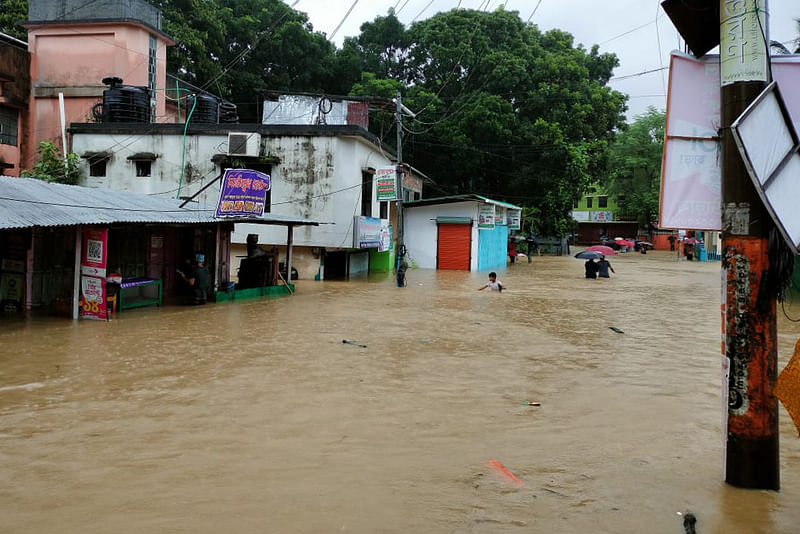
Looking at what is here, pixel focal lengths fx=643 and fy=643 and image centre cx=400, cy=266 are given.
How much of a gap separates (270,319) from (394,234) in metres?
21.2

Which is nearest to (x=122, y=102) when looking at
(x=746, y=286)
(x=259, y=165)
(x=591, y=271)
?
(x=259, y=165)

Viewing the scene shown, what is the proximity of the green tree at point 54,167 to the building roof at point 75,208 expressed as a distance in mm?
9100

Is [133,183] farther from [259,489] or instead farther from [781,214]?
[781,214]

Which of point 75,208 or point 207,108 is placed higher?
point 207,108

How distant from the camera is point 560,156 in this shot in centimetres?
4047

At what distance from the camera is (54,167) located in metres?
24.2

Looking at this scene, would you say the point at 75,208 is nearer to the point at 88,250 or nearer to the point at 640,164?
the point at 88,250

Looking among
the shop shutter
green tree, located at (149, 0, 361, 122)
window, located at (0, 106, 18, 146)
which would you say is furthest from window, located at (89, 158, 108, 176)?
the shop shutter

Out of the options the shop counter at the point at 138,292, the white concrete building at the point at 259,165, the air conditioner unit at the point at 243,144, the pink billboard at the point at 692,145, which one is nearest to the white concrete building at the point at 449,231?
the white concrete building at the point at 259,165

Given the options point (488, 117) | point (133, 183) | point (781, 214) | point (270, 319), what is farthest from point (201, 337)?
point (488, 117)

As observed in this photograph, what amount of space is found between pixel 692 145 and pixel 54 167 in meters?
24.7

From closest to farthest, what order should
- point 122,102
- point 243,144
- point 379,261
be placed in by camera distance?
point 243,144
point 122,102
point 379,261

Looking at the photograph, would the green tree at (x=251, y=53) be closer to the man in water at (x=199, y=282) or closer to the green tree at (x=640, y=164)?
the man in water at (x=199, y=282)

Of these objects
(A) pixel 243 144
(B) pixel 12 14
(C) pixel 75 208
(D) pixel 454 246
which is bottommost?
(D) pixel 454 246
